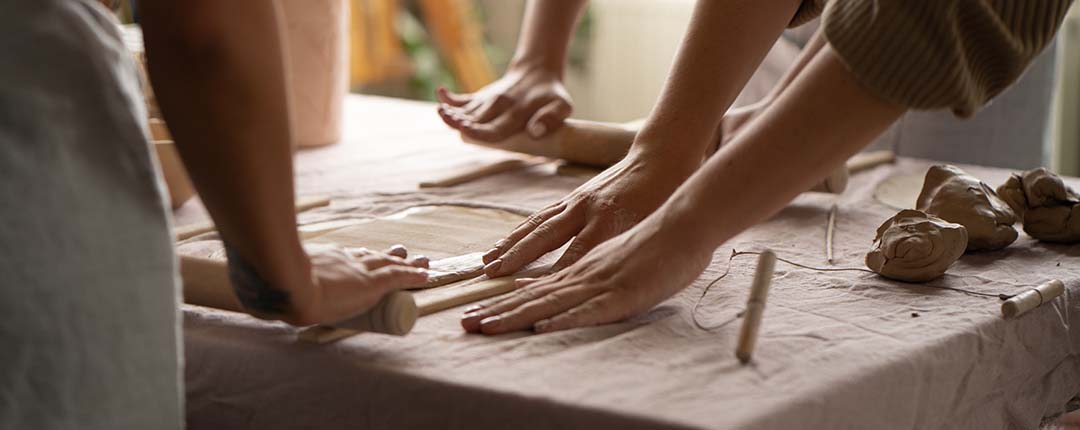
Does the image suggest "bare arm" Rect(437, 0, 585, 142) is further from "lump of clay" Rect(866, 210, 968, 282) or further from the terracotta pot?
"lump of clay" Rect(866, 210, 968, 282)

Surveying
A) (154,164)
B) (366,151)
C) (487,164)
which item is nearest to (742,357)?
(154,164)

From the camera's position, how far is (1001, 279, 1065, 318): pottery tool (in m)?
1.04

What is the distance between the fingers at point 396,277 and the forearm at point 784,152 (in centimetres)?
23

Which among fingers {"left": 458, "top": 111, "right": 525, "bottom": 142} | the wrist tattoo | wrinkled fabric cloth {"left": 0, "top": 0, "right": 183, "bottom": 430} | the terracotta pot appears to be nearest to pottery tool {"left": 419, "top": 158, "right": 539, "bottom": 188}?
fingers {"left": 458, "top": 111, "right": 525, "bottom": 142}

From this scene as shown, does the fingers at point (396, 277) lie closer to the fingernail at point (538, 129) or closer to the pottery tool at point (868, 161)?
the fingernail at point (538, 129)

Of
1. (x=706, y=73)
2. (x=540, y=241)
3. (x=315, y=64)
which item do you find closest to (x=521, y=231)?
(x=540, y=241)

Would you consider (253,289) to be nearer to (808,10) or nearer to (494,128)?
(808,10)

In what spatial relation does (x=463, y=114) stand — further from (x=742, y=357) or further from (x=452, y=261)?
(x=742, y=357)

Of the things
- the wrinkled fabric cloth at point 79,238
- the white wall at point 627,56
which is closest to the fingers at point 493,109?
the wrinkled fabric cloth at point 79,238

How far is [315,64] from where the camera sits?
1886mm

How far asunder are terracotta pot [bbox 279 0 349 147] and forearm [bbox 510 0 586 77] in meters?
0.31

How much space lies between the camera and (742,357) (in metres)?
0.88

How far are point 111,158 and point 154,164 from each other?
0.04 m

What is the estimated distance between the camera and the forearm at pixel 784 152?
38.2 inches
